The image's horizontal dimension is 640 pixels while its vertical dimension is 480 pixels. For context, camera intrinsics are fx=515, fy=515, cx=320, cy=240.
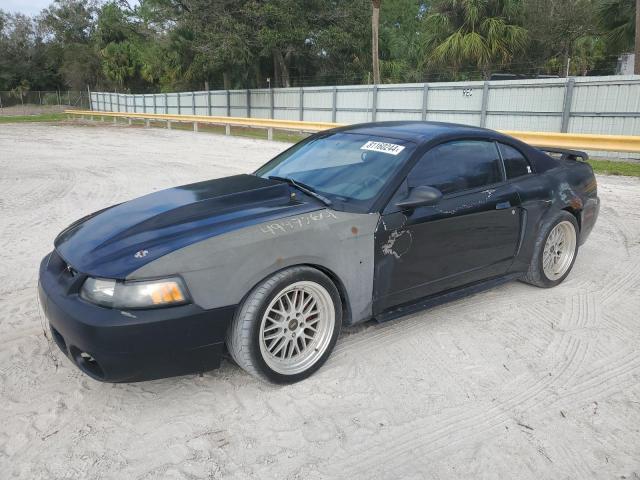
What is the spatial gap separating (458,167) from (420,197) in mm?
719

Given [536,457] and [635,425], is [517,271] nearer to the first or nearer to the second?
[635,425]

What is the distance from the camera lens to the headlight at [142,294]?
2.61 metres

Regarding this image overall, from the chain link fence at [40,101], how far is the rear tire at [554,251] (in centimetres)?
5897

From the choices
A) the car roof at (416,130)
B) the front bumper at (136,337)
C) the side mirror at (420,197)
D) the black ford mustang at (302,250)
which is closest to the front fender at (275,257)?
the black ford mustang at (302,250)

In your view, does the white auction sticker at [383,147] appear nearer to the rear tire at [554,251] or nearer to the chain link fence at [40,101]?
the rear tire at [554,251]

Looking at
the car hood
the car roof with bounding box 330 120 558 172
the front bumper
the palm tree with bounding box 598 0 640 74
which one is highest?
the palm tree with bounding box 598 0 640 74

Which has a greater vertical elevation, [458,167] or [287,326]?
[458,167]

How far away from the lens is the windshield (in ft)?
11.3

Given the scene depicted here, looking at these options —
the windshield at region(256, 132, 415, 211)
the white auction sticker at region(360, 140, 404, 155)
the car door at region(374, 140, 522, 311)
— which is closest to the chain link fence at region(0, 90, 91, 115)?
the windshield at region(256, 132, 415, 211)

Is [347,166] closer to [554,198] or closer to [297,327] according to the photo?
[297,327]

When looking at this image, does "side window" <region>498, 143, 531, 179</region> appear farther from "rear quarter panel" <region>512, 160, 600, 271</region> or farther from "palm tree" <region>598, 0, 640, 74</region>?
"palm tree" <region>598, 0, 640, 74</region>

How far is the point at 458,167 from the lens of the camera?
12.5ft

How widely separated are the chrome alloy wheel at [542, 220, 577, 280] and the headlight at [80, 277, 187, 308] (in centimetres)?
322

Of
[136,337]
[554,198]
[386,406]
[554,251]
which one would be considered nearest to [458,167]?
[554,198]
